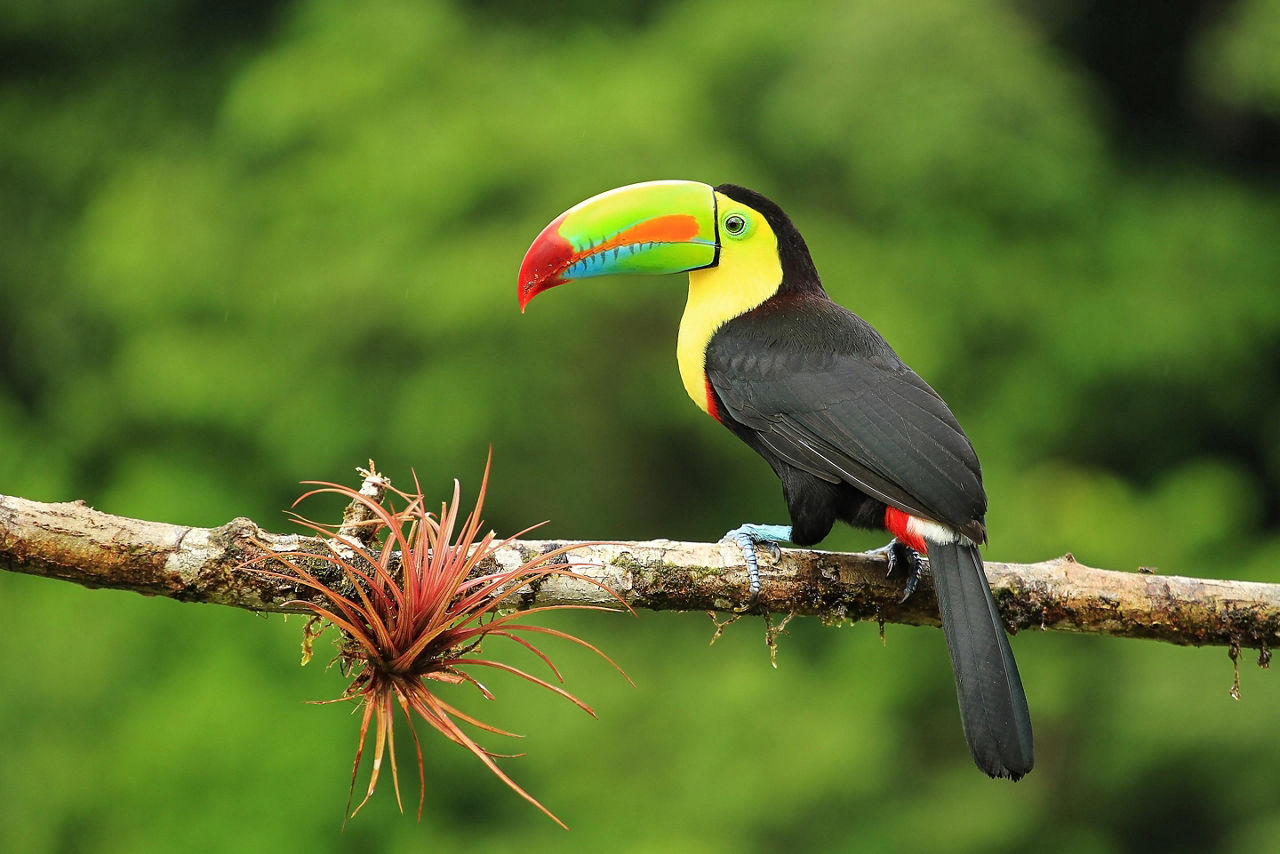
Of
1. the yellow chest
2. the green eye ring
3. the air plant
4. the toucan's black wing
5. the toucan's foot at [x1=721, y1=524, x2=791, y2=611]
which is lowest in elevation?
the air plant

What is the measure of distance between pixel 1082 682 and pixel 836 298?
72.1 inches

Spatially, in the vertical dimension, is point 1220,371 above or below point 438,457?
above

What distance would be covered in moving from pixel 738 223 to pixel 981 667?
1.25 m

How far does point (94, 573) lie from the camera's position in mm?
2203

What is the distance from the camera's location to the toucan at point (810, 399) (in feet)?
8.31

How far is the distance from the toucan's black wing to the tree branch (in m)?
0.19

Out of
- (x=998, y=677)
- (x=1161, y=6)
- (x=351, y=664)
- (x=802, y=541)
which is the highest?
(x=1161, y=6)

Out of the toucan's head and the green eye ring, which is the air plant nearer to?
the toucan's head

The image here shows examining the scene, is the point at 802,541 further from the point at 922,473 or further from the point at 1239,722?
the point at 1239,722

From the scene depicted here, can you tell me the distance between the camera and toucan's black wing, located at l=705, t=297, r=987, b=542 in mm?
2732

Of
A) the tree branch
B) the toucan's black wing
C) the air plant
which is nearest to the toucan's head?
the toucan's black wing

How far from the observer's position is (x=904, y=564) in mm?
2830

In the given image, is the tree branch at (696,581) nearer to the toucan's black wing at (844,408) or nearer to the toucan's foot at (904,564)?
the toucan's foot at (904,564)

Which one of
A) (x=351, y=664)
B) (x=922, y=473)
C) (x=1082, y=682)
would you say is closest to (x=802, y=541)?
(x=922, y=473)
